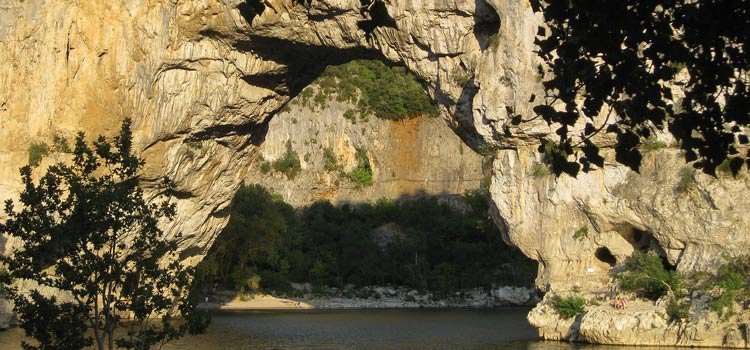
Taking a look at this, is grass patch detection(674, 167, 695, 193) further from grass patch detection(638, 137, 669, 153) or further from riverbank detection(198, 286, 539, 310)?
riverbank detection(198, 286, 539, 310)

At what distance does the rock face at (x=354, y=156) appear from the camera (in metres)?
60.6

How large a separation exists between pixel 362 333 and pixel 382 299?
19887mm

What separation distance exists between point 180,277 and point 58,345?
5.29 feet

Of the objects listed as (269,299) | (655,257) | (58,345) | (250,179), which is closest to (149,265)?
(58,345)

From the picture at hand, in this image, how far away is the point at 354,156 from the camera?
61.6 m

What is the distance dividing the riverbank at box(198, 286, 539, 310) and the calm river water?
679 centimetres

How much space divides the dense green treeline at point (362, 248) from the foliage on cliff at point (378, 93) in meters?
7.13

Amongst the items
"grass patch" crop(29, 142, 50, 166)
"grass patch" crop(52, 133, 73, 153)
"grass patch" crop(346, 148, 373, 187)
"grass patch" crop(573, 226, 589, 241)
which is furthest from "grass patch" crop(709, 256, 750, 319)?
"grass patch" crop(346, 148, 373, 187)

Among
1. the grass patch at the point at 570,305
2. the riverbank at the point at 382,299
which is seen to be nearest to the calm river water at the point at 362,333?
the grass patch at the point at 570,305

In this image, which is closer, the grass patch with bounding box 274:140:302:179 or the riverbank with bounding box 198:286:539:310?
the riverbank with bounding box 198:286:539:310

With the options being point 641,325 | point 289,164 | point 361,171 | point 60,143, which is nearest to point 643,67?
point 641,325

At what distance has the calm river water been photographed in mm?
22188

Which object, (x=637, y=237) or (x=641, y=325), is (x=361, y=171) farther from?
(x=641, y=325)

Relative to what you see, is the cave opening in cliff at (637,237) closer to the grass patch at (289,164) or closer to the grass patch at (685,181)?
the grass patch at (685,181)
